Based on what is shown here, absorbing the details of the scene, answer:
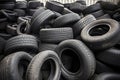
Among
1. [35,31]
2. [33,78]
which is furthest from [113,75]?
[35,31]

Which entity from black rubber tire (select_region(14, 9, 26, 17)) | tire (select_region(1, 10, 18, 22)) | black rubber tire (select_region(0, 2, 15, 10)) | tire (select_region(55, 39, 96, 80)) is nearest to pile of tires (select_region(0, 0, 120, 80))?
tire (select_region(55, 39, 96, 80))

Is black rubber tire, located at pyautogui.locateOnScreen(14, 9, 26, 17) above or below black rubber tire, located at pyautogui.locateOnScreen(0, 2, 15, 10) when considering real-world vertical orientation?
below

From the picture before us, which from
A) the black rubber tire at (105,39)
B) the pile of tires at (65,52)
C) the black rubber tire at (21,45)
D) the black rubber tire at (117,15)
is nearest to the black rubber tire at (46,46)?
the pile of tires at (65,52)

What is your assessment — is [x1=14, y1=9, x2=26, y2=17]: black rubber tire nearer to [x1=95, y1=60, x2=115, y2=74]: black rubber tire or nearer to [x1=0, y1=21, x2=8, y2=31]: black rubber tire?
[x1=0, y1=21, x2=8, y2=31]: black rubber tire

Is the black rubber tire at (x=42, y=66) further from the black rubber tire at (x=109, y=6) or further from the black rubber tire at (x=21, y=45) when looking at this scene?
the black rubber tire at (x=109, y=6)

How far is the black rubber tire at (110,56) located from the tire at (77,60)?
0.75ft

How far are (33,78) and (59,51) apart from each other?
1.01 meters

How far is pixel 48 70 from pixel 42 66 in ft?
1.01

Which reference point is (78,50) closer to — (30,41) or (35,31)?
(30,41)

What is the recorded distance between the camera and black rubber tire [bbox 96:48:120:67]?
3.14m

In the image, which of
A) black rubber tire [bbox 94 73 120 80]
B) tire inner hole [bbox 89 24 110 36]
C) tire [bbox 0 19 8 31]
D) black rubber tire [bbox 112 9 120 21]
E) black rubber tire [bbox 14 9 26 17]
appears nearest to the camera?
black rubber tire [bbox 94 73 120 80]

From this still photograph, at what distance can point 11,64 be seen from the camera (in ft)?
8.59

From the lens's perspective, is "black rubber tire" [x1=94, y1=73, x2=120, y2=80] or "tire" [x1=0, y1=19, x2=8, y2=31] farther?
"tire" [x1=0, y1=19, x2=8, y2=31]

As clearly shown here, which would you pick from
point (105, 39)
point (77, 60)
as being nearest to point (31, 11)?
point (77, 60)
